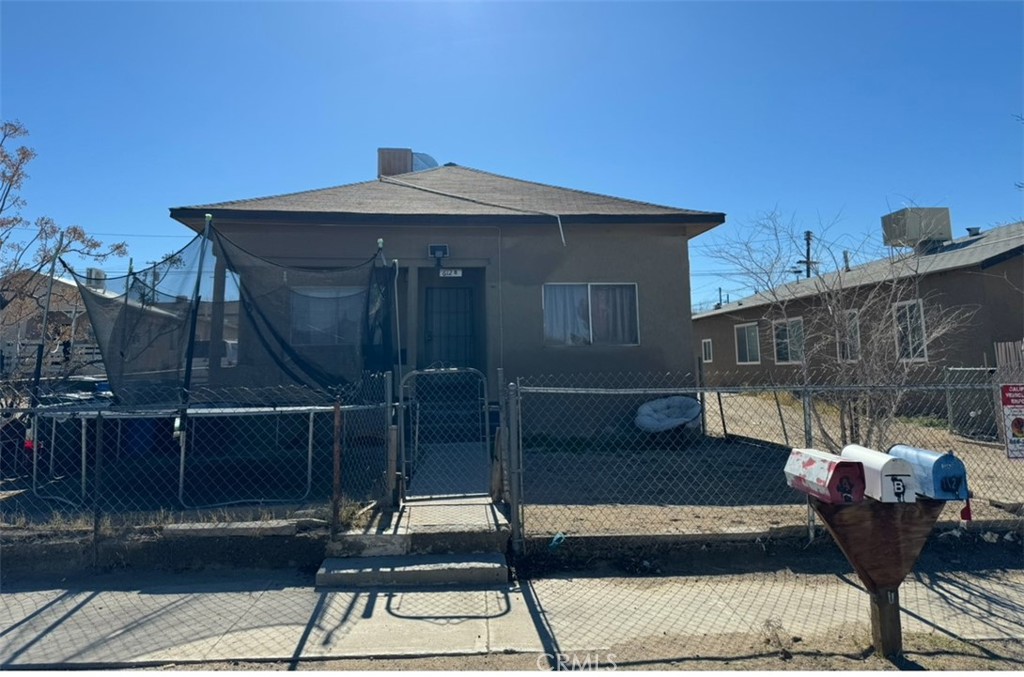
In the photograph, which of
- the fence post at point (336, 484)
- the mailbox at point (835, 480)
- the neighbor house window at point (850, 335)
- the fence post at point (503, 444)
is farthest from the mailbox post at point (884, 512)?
the fence post at point (336, 484)

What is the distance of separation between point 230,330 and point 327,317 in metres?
1.12

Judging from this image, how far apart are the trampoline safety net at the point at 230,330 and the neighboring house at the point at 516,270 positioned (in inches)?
95.7

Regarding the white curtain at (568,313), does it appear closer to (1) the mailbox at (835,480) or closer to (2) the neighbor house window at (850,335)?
(2) the neighbor house window at (850,335)

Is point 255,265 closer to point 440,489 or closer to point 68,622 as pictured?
point 440,489

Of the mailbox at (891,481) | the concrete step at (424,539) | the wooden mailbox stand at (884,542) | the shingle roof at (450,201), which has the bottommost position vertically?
the concrete step at (424,539)

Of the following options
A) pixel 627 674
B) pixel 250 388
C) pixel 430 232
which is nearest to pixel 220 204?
pixel 430 232

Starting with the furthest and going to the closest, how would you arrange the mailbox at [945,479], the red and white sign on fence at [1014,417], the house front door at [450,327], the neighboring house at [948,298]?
1. the house front door at [450,327]
2. the neighboring house at [948,298]
3. the red and white sign on fence at [1014,417]
4. the mailbox at [945,479]

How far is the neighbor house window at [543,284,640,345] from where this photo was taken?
959 centimetres

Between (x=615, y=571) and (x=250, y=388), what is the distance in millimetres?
4227

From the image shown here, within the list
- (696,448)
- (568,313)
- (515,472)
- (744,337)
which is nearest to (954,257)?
(744,337)

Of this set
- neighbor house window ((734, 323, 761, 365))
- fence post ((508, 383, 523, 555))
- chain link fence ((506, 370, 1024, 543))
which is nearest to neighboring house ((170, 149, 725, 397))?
chain link fence ((506, 370, 1024, 543))

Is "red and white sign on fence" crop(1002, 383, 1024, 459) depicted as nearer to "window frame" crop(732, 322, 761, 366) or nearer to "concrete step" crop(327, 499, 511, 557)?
"concrete step" crop(327, 499, 511, 557)

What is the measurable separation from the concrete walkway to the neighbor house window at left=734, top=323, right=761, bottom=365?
48.8 feet

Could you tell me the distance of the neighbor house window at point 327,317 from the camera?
6.50 metres
